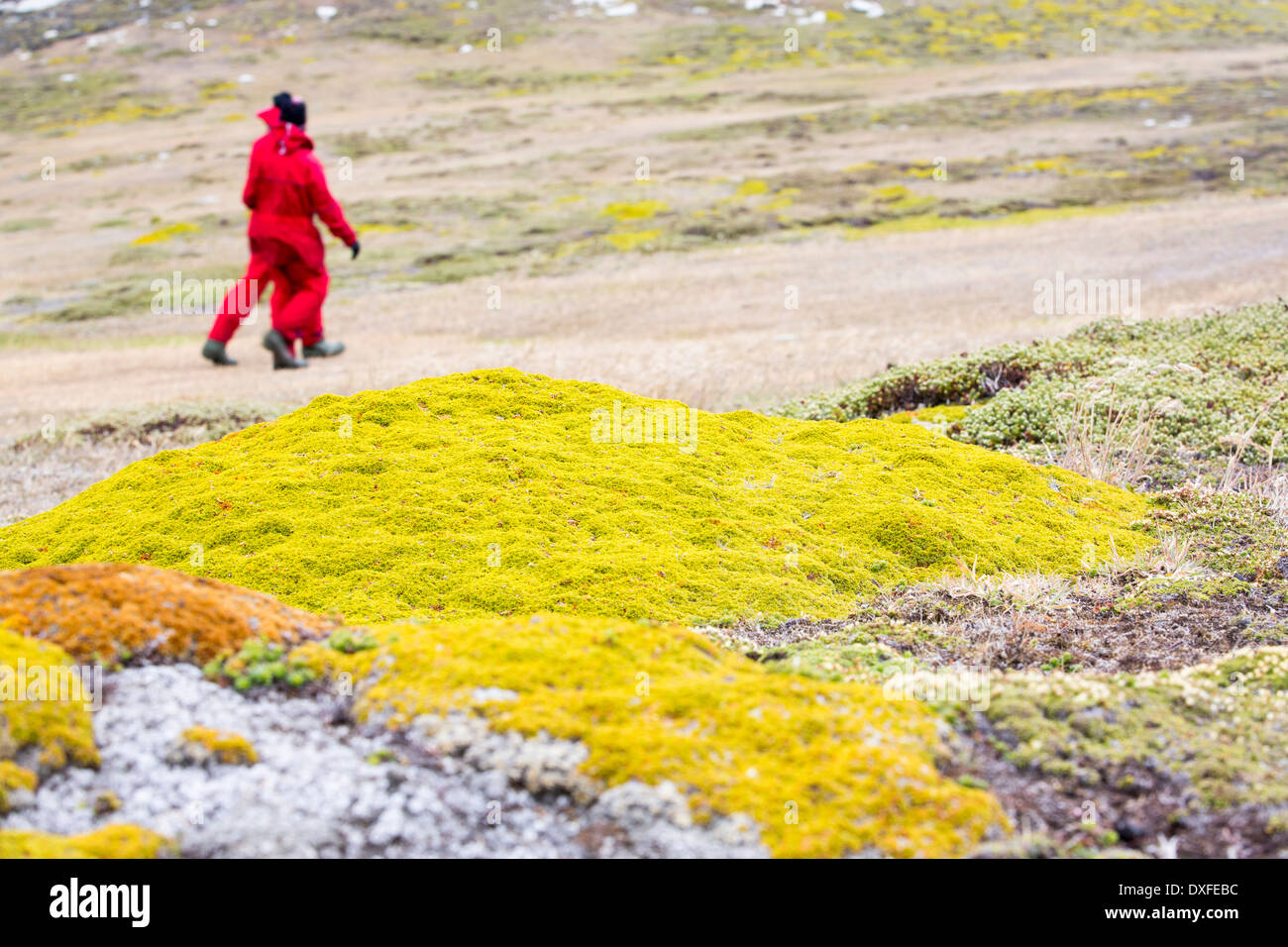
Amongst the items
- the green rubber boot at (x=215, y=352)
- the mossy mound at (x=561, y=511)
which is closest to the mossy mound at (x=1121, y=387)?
the mossy mound at (x=561, y=511)

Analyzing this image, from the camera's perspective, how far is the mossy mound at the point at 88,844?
4012mm

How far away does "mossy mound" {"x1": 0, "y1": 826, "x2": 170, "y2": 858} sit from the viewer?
13.2ft

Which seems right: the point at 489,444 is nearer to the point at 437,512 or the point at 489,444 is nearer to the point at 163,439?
the point at 437,512

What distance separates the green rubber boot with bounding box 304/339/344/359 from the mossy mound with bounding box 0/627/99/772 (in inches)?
625

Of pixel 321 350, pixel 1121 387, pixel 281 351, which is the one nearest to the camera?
pixel 1121 387

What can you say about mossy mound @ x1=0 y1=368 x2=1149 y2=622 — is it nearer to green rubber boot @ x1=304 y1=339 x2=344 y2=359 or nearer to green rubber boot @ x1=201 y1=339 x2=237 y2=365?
green rubber boot @ x1=304 y1=339 x2=344 y2=359

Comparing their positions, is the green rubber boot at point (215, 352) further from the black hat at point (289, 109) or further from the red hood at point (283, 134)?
the black hat at point (289, 109)

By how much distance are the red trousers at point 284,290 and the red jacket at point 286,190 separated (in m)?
0.26

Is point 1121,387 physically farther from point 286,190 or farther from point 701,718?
point 286,190

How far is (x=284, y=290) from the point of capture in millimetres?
19734

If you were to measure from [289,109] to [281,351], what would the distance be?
4.12 meters

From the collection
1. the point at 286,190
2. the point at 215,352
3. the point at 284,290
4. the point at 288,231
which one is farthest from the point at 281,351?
the point at 286,190

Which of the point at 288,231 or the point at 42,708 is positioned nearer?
the point at 42,708
